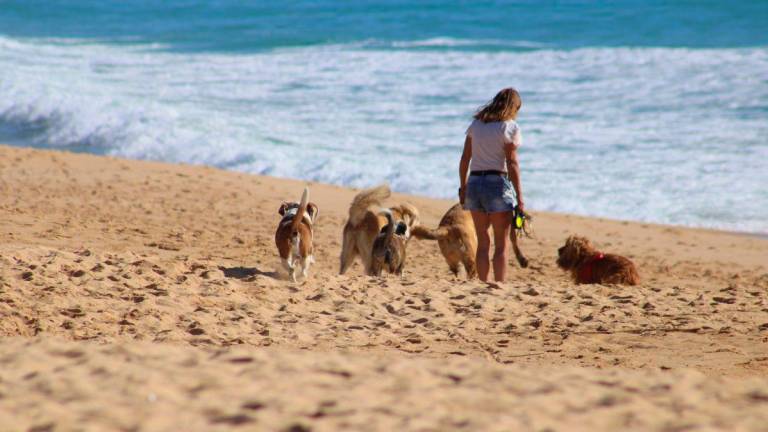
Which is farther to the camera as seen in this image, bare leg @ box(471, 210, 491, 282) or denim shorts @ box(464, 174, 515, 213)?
bare leg @ box(471, 210, 491, 282)

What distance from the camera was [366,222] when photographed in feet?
31.4

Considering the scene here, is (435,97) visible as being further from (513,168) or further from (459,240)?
(513,168)

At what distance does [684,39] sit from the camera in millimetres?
32562

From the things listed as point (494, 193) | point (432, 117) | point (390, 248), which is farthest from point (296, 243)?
point (432, 117)

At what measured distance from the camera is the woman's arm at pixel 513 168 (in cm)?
862

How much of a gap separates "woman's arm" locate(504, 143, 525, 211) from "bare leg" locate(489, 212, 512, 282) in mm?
186

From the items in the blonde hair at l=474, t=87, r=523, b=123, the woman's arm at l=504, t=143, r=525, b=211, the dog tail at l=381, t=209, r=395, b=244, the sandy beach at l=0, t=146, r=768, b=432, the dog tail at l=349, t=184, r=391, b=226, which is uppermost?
the blonde hair at l=474, t=87, r=523, b=123

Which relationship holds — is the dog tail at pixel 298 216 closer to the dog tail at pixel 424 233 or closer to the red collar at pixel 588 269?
the dog tail at pixel 424 233

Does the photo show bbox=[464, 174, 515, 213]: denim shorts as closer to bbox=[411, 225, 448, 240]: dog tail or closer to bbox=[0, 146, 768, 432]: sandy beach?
bbox=[0, 146, 768, 432]: sandy beach

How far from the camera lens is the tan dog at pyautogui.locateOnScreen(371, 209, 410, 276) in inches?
366

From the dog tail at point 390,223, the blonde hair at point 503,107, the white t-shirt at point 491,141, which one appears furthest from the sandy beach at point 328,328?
the blonde hair at point 503,107

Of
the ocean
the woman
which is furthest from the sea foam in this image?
the woman

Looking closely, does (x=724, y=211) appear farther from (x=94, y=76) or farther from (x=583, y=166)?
(x=94, y=76)

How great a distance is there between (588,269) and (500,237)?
1545 mm
